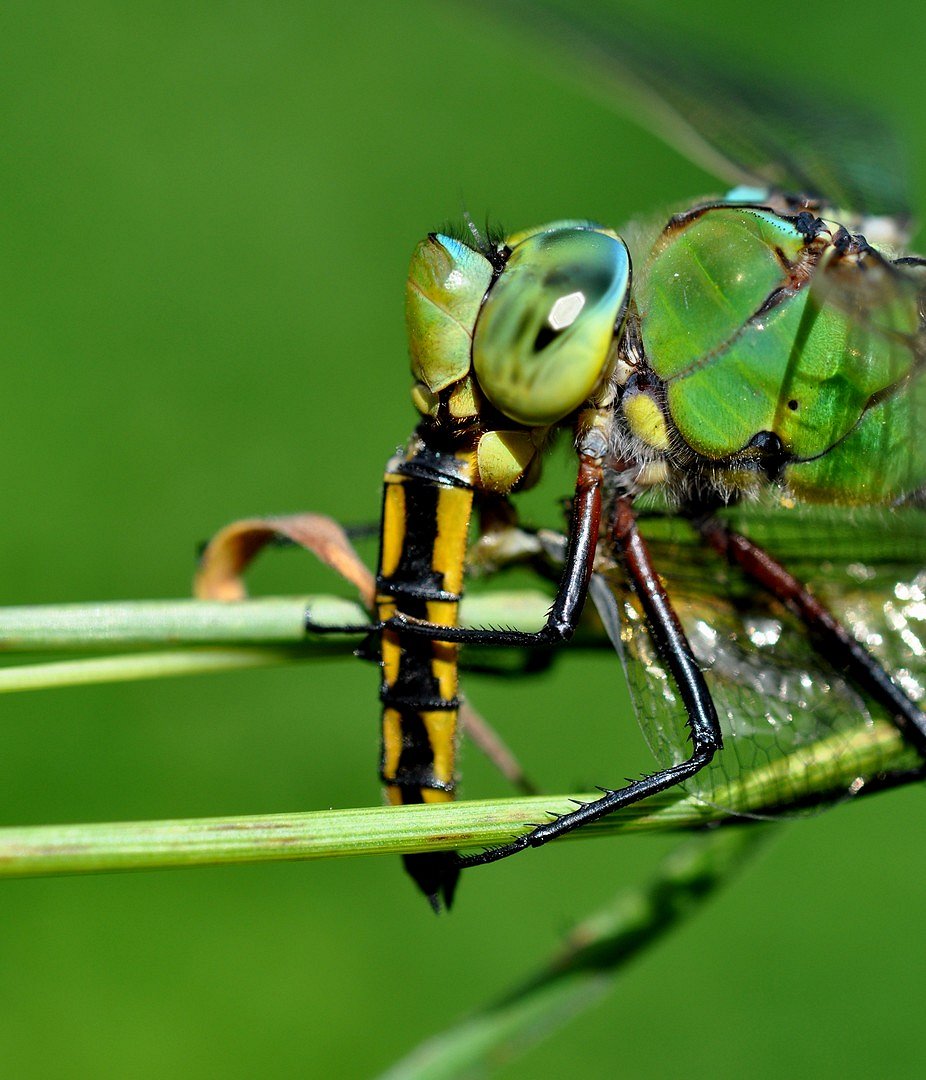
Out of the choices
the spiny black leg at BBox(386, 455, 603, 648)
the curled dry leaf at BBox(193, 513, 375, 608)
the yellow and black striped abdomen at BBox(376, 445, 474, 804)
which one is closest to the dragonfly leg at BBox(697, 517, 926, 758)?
the spiny black leg at BBox(386, 455, 603, 648)

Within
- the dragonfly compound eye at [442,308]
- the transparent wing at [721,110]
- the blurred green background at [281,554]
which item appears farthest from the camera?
the blurred green background at [281,554]

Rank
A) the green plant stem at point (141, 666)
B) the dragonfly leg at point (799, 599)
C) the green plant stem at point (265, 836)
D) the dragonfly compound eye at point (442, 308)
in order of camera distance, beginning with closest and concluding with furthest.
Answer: the green plant stem at point (265, 836) < the green plant stem at point (141, 666) < the dragonfly compound eye at point (442, 308) < the dragonfly leg at point (799, 599)

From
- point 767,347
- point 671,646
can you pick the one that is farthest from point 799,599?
point 767,347

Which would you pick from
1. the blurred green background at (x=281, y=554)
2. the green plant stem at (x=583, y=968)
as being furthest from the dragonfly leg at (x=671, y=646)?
the blurred green background at (x=281, y=554)

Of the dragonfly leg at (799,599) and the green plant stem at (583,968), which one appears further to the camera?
the dragonfly leg at (799,599)

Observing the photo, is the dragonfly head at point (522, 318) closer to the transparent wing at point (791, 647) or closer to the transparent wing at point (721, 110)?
the transparent wing at point (791, 647)

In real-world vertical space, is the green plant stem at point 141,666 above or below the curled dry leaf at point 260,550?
below
